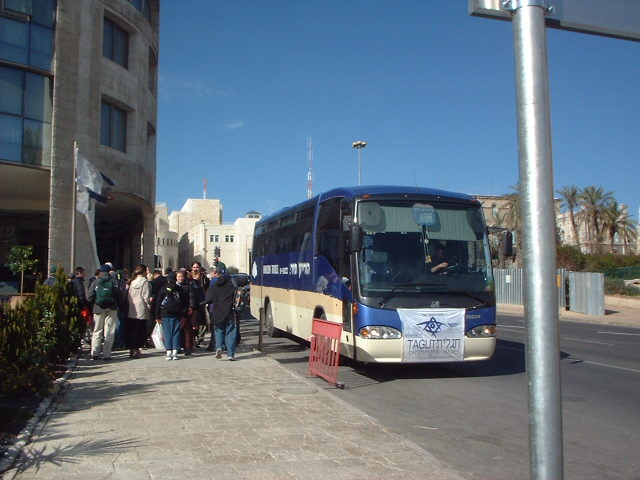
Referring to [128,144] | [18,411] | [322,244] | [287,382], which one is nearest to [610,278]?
[128,144]

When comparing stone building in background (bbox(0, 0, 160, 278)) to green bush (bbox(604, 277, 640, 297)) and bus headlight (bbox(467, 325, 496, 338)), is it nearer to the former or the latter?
bus headlight (bbox(467, 325, 496, 338))

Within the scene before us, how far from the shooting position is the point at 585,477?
5.70 meters

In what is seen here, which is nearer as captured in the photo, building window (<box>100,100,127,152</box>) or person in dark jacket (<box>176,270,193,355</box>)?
person in dark jacket (<box>176,270,193,355</box>)

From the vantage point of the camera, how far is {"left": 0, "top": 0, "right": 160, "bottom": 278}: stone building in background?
77.4 feet

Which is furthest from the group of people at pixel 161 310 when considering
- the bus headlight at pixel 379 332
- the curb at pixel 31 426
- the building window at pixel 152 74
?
the building window at pixel 152 74

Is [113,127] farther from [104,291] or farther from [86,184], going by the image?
[104,291]

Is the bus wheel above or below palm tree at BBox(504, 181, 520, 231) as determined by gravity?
below

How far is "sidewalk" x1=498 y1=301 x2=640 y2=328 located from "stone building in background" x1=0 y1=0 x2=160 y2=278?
20.1 meters

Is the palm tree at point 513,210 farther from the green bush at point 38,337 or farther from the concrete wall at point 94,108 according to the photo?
the green bush at point 38,337

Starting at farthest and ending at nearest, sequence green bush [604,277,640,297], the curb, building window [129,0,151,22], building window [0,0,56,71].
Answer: green bush [604,277,640,297] → building window [129,0,151,22] → building window [0,0,56,71] → the curb

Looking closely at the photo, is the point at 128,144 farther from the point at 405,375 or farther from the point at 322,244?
the point at 405,375

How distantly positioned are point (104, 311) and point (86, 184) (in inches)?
362

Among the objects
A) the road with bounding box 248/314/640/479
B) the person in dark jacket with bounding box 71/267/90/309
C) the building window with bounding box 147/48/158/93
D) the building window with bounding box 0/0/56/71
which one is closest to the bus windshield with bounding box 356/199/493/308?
the road with bounding box 248/314/640/479

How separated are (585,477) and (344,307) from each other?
6.07 metres
